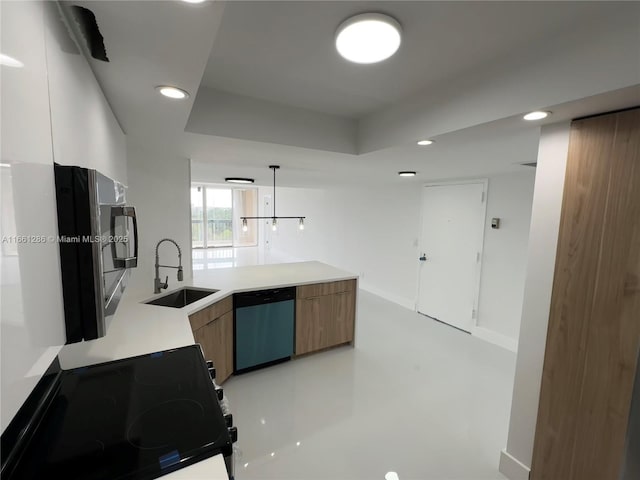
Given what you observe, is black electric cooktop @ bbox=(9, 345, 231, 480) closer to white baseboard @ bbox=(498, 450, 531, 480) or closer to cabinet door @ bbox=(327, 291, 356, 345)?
white baseboard @ bbox=(498, 450, 531, 480)

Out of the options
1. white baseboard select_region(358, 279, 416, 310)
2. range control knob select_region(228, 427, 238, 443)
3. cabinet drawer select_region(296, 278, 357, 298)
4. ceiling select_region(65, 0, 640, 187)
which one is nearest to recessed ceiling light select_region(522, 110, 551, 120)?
ceiling select_region(65, 0, 640, 187)

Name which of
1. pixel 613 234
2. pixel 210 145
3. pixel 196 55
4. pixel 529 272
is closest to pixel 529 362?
Result: pixel 529 272

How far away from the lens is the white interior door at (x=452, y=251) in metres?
3.97

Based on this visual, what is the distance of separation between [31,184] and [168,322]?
1.50 m

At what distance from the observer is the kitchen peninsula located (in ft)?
4.97

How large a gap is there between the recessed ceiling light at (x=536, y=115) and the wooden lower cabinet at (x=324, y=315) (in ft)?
7.59

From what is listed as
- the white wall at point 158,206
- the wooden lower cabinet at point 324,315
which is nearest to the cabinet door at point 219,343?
the white wall at point 158,206

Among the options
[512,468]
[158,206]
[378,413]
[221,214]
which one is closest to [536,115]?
[512,468]

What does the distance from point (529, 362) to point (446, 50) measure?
5.93 feet

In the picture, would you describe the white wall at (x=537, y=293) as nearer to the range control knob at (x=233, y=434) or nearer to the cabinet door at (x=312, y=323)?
the range control knob at (x=233, y=434)

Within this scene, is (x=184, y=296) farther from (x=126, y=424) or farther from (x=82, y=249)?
(x=82, y=249)

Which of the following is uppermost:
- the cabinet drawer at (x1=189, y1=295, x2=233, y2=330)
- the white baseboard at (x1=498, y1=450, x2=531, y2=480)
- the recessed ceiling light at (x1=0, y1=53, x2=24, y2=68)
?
the recessed ceiling light at (x1=0, y1=53, x2=24, y2=68)

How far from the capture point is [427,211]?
182 inches

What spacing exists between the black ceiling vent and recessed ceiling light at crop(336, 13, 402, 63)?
83cm
